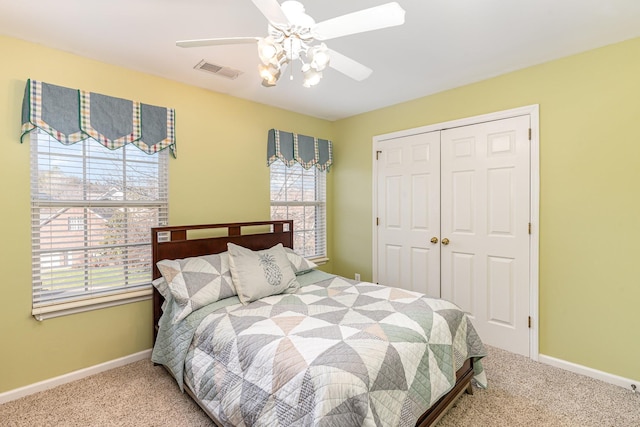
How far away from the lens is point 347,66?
68.1 inches

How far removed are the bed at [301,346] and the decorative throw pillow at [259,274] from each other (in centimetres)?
1

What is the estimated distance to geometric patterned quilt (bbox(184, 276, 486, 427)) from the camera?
128cm

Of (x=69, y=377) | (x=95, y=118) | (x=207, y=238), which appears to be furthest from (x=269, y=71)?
(x=69, y=377)

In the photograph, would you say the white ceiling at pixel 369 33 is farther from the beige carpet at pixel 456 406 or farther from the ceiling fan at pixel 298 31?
the beige carpet at pixel 456 406

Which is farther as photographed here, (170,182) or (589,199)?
(170,182)

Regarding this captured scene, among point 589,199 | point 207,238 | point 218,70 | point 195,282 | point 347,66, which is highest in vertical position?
point 218,70

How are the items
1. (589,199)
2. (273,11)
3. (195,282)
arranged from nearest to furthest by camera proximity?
(273,11) → (195,282) → (589,199)

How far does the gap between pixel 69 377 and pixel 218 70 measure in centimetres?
250

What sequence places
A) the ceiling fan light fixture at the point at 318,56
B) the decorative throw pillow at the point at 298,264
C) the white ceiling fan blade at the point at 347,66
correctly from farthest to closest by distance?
the decorative throw pillow at the point at 298,264 → the white ceiling fan blade at the point at 347,66 → the ceiling fan light fixture at the point at 318,56

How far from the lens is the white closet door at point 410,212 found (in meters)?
3.09

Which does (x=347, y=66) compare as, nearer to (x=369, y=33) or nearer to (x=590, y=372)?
(x=369, y=33)

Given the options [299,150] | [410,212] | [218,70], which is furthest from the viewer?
[299,150]

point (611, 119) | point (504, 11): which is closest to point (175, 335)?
point (504, 11)

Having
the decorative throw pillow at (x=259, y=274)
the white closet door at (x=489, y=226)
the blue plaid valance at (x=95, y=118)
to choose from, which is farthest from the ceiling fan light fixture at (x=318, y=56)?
the white closet door at (x=489, y=226)
